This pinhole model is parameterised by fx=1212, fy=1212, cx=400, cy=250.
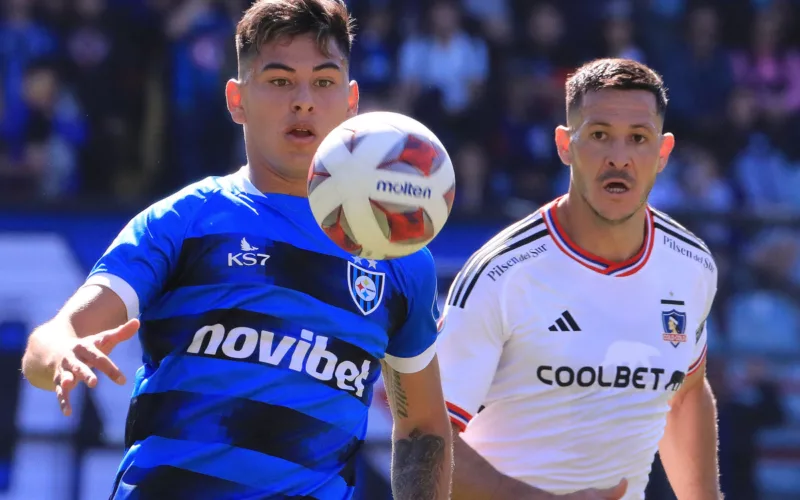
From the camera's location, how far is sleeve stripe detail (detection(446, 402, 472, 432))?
4680 mm

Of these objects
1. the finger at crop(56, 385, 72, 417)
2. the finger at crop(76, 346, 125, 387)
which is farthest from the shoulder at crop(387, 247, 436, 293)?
the finger at crop(56, 385, 72, 417)

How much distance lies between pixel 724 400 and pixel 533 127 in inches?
159

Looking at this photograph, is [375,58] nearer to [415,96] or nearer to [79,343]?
[415,96]

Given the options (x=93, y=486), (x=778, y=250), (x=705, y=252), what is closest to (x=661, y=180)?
(x=778, y=250)

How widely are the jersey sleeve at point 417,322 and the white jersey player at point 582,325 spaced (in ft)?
2.01

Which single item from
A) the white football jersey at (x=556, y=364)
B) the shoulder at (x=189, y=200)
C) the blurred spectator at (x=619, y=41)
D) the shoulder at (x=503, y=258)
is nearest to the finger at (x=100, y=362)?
the shoulder at (x=189, y=200)

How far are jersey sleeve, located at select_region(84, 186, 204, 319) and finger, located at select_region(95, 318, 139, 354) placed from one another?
0.37 meters

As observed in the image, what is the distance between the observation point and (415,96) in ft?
40.6

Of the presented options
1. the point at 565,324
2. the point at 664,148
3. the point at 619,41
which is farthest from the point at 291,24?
the point at 619,41

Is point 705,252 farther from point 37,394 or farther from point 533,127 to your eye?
point 533,127

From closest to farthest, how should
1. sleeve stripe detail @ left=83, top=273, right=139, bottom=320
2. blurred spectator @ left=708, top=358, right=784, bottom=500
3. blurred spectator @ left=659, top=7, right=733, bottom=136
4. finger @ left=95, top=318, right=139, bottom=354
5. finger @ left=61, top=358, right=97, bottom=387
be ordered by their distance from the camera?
finger @ left=61, top=358, right=97, bottom=387 → finger @ left=95, top=318, right=139, bottom=354 → sleeve stripe detail @ left=83, top=273, right=139, bottom=320 → blurred spectator @ left=708, top=358, right=784, bottom=500 → blurred spectator @ left=659, top=7, right=733, bottom=136

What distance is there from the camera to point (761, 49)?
14.2 m

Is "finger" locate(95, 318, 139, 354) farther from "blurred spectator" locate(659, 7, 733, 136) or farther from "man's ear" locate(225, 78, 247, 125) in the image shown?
"blurred spectator" locate(659, 7, 733, 136)

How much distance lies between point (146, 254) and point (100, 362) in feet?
2.12
